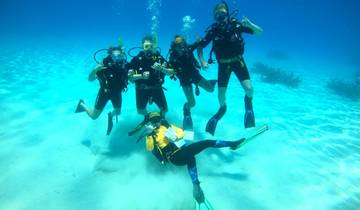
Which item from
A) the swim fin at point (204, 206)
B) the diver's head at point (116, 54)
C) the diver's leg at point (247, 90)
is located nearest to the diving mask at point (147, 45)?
the diver's head at point (116, 54)

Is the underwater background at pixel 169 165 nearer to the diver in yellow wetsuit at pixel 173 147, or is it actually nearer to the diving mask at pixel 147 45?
the diver in yellow wetsuit at pixel 173 147

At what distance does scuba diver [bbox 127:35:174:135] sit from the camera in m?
7.06

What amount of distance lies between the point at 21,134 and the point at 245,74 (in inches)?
302

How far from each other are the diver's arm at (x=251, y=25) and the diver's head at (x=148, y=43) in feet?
8.92

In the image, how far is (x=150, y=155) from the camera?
7.33 meters

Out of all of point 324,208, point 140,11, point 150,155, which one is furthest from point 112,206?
point 140,11

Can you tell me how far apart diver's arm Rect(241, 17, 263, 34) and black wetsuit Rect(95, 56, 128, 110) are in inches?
145

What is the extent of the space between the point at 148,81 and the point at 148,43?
3.74ft

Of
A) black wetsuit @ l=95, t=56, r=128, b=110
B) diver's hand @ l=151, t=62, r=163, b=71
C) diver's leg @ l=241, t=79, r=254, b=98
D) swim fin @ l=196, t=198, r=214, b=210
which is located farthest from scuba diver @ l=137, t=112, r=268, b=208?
diver's leg @ l=241, t=79, r=254, b=98

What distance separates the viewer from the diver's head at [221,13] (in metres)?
7.13

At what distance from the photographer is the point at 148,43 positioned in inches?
277

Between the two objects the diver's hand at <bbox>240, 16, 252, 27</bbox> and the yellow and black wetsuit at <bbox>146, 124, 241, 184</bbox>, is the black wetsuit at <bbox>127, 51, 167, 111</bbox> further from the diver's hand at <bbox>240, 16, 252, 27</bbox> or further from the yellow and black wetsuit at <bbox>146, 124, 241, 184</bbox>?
the diver's hand at <bbox>240, 16, 252, 27</bbox>

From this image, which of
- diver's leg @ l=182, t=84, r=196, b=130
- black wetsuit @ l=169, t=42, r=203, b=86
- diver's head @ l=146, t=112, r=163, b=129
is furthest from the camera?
diver's leg @ l=182, t=84, r=196, b=130

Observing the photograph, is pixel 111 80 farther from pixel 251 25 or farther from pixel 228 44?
pixel 251 25
